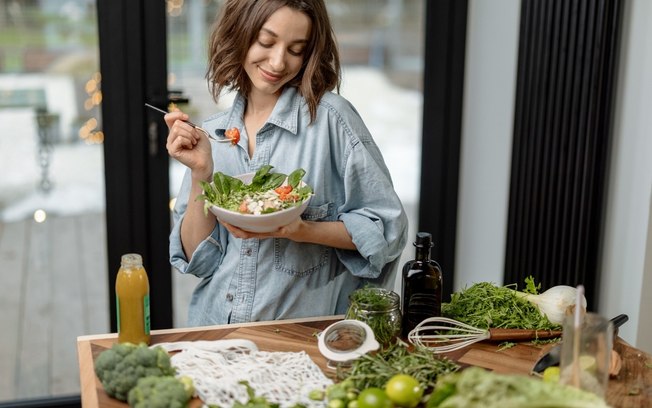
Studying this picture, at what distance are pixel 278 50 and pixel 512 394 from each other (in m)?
0.98

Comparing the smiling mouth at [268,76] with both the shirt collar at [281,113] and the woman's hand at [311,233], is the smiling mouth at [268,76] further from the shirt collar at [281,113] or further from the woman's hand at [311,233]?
the woman's hand at [311,233]

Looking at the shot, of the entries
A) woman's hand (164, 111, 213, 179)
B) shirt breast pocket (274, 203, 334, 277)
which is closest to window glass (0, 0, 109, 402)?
woman's hand (164, 111, 213, 179)

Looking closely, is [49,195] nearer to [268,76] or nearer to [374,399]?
[268,76]

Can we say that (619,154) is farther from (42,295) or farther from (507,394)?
(42,295)

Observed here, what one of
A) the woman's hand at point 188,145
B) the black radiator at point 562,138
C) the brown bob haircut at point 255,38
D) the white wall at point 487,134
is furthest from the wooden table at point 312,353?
the white wall at point 487,134

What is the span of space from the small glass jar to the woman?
0.56 ft

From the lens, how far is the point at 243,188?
196 centimetres

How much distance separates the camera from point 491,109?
11.0 ft

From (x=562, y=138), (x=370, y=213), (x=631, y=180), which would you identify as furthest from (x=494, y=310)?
(x=562, y=138)

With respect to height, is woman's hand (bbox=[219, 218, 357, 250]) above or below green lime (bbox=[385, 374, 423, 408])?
above

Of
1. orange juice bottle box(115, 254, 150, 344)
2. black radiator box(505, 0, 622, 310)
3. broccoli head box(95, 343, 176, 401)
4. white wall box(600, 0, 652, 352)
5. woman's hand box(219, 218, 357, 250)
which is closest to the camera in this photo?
broccoli head box(95, 343, 176, 401)

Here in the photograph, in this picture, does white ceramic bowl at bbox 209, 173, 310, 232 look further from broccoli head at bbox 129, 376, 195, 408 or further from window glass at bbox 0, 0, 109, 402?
window glass at bbox 0, 0, 109, 402

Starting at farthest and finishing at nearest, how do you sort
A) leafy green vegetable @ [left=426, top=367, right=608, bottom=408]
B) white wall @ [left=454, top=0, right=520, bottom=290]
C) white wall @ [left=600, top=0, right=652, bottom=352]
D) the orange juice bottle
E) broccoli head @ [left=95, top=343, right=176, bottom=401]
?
white wall @ [left=454, top=0, right=520, bottom=290], white wall @ [left=600, top=0, right=652, bottom=352], the orange juice bottle, broccoli head @ [left=95, top=343, right=176, bottom=401], leafy green vegetable @ [left=426, top=367, right=608, bottom=408]

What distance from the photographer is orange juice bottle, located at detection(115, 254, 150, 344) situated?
5.99ft
